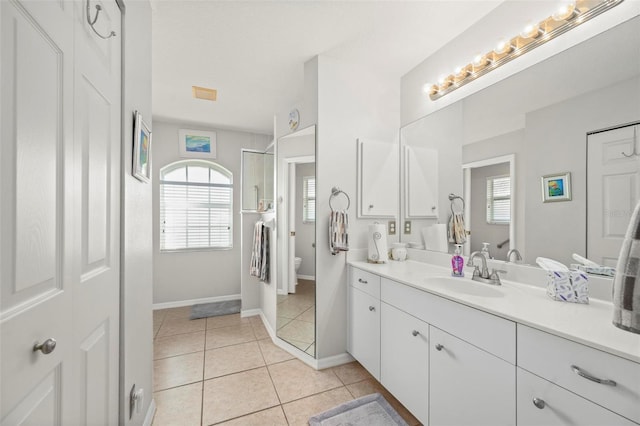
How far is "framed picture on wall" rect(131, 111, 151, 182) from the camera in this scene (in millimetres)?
1274

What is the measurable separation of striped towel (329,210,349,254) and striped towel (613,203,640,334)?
1486 mm

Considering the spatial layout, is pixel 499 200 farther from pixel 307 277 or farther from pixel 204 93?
pixel 204 93

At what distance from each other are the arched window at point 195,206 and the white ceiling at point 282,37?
1.25m

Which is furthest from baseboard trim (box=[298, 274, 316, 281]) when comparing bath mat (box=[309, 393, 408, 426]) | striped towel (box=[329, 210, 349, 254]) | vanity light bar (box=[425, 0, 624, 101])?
vanity light bar (box=[425, 0, 624, 101])

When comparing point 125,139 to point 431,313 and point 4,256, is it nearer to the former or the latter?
point 4,256

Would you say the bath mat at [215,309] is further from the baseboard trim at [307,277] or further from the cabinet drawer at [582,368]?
the cabinet drawer at [582,368]

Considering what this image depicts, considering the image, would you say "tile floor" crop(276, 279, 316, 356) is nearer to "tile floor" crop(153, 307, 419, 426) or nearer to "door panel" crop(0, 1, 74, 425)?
"tile floor" crop(153, 307, 419, 426)

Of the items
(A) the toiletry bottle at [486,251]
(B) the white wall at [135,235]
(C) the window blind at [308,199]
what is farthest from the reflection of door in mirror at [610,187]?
(B) the white wall at [135,235]

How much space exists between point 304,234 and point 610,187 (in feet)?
6.13

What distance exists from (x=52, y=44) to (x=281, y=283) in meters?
2.18

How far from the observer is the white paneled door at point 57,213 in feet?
1.78

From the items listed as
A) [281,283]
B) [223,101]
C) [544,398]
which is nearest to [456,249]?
[544,398]

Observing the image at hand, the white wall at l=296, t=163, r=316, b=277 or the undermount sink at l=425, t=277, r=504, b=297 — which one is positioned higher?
the white wall at l=296, t=163, r=316, b=277

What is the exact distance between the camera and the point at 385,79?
245cm
